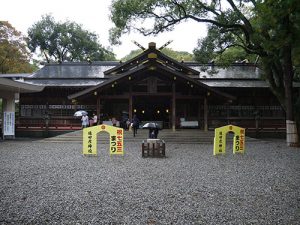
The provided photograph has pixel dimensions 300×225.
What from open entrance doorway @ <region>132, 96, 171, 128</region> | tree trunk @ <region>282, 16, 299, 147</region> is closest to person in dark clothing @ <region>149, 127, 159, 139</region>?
tree trunk @ <region>282, 16, 299, 147</region>

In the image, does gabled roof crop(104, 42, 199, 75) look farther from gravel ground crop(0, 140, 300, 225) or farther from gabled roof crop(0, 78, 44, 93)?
gravel ground crop(0, 140, 300, 225)

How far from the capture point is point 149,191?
6.29 m

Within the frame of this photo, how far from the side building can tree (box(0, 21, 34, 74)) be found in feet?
44.4

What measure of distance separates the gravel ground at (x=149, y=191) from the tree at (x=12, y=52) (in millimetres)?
31246

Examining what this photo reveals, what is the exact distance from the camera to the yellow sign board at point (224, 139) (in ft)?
40.4

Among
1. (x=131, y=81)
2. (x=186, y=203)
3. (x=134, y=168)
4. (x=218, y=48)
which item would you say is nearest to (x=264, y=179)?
(x=186, y=203)

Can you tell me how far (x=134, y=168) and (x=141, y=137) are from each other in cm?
899

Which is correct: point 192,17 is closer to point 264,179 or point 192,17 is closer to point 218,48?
point 218,48

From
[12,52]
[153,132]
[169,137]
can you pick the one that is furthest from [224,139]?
[12,52]

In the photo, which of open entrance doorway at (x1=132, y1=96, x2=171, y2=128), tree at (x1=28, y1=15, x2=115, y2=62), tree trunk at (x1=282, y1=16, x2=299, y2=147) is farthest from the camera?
tree at (x1=28, y1=15, x2=115, y2=62)

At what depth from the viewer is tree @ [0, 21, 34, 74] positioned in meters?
36.5

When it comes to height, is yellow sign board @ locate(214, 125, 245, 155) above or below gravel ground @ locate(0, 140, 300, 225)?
above

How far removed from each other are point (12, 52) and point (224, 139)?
Answer: 34.2m

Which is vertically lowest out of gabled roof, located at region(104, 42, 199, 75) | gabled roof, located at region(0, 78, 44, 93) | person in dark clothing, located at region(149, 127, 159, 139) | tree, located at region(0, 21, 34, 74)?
person in dark clothing, located at region(149, 127, 159, 139)
